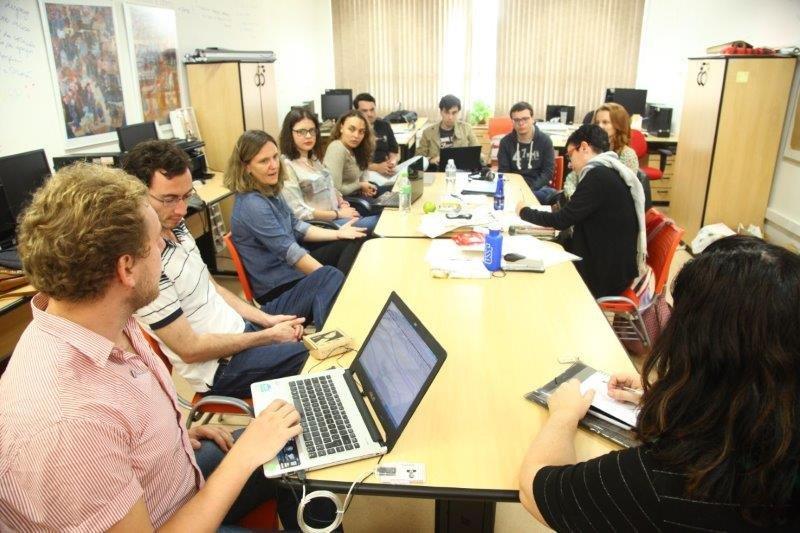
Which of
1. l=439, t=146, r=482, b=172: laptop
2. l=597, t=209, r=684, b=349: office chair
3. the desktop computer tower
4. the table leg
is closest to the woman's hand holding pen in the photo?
the table leg

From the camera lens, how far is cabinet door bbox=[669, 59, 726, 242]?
4863 mm

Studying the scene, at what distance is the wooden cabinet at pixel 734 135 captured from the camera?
15.1 ft

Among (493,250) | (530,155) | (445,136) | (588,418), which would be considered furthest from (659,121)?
(588,418)

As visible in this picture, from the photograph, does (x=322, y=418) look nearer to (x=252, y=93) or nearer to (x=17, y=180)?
(x=17, y=180)

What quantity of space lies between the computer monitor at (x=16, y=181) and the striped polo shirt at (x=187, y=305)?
3.84 feet

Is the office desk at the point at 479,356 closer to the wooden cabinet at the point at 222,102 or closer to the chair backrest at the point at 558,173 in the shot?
the wooden cabinet at the point at 222,102

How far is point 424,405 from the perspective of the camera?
1506 millimetres

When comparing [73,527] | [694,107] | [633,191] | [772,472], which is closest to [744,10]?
[694,107]

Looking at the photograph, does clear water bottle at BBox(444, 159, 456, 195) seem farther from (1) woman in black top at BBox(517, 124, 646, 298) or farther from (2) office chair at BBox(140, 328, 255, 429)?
(2) office chair at BBox(140, 328, 255, 429)

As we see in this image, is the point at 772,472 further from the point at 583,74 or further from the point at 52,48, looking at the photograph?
the point at 583,74

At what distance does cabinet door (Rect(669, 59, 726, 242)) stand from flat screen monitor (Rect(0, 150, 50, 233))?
4.91 metres

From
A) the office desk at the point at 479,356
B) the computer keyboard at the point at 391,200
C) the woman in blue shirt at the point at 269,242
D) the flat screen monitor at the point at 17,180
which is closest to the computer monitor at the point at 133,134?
the flat screen monitor at the point at 17,180

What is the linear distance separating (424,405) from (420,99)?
718cm

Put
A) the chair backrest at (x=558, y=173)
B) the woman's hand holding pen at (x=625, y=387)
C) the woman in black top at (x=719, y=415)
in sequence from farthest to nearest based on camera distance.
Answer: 1. the chair backrest at (x=558, y=173)
2. the woman's hand holding pen at (x=625, y=387)
3. the woman in black top at (x=719, y=415)
